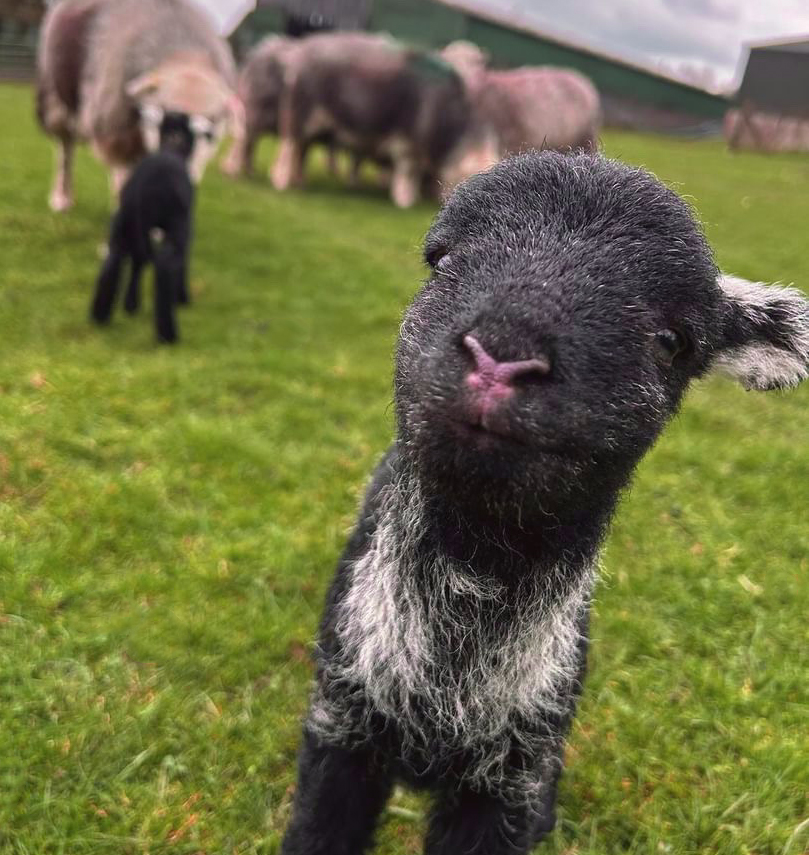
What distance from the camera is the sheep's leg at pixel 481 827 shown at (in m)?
2.06

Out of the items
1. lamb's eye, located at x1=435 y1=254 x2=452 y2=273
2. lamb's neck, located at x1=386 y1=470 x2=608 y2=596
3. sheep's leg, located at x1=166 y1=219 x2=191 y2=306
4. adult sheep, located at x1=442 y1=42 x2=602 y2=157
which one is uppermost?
adult sheep, located at x1=442 y1=42 x2=602 y2=157

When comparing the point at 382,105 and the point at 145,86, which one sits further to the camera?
the point at 382,105

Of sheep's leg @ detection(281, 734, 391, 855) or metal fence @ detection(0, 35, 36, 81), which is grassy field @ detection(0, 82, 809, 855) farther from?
metal fence @ detection(0, 35, 36, 81)

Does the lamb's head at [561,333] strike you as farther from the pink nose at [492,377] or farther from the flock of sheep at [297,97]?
the flock of sheep at [297,97]

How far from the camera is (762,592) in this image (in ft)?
12.6

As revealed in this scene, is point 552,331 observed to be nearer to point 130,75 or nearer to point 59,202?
point 130,75

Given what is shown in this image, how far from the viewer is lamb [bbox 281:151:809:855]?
4.53 feet

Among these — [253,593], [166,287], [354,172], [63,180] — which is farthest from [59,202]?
[354,172]

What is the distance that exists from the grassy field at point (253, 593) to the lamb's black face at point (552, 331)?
49 cm

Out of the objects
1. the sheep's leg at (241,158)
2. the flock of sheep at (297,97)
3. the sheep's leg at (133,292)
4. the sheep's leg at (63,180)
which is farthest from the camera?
the sheep's leg at (241,158)

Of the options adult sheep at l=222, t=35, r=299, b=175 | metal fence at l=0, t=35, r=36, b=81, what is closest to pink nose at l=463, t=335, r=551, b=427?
adult sheep at l=222, t=35, r=299, b=175

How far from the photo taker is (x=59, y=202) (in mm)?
8719

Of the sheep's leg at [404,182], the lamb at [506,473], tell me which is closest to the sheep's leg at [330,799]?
the lamb at [506,473]

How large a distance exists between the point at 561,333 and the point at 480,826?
1.51m
